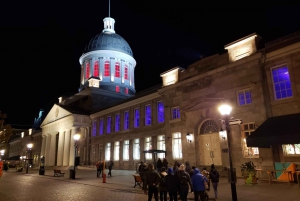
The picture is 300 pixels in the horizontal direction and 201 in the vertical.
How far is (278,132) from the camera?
15195mm

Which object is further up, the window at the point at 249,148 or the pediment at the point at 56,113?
the pediment at the point at 56,113

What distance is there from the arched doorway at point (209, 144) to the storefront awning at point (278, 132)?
15.9ft

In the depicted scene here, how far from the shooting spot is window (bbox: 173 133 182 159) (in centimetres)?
2471

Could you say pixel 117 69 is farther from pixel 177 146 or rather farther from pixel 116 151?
pixel 177 146

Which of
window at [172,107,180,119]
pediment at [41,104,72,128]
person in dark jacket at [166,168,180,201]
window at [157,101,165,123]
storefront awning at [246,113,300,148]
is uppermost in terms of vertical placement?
pediment at [41,104,72,128]

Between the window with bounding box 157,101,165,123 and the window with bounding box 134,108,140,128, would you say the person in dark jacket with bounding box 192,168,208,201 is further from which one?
the window with bounding box 134,108,140,128

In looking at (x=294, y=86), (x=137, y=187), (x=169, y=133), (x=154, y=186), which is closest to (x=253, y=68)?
(x=294, y=86)

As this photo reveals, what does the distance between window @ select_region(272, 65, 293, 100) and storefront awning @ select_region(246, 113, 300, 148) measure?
5.84 ft

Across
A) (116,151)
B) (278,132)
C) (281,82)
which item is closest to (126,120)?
(116,151)

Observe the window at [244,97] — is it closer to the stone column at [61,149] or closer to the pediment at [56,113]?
the pediment at [56,113]

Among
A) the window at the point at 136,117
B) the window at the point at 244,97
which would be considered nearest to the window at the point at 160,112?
the window at the point at 136,117

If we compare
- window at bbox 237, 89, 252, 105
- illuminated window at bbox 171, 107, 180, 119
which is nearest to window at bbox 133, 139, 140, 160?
illuminated window at bbox 171, 107, 180, 119

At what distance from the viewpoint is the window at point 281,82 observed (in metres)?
17.5

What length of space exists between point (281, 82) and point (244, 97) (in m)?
2.86
